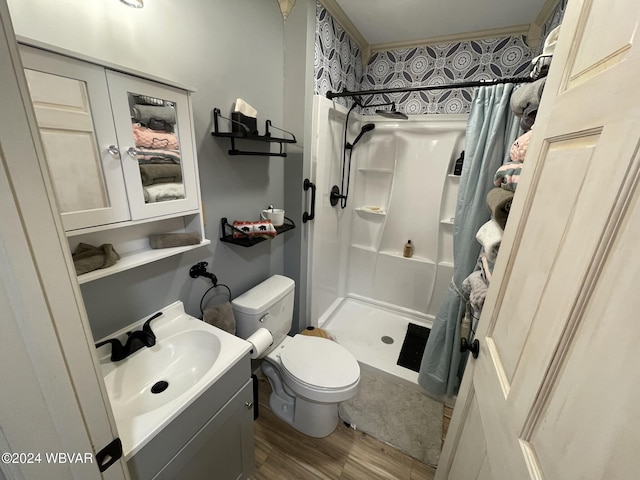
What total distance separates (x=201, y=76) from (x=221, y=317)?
1163 mm

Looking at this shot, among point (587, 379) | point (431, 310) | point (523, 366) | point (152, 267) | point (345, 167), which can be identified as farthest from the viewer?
point (431, 310)

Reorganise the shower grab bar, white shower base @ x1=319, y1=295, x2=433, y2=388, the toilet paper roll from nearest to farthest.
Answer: the toilet paper roll → the shower grab bar → white shower base @ x1=319, y1=295, x2=433, y2=388

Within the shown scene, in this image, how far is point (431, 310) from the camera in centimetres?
252

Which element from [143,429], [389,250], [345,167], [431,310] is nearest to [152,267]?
[143,429]

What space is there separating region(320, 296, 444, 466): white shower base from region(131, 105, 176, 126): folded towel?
1848 millimetres

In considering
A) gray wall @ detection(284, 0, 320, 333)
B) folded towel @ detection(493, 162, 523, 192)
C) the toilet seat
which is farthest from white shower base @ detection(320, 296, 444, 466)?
folded towel @ detection(493, 162, 523, 192)

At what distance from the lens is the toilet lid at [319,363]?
136cm

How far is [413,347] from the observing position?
2.23 m

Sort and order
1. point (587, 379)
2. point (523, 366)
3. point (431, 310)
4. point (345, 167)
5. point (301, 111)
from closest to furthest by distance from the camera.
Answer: point (587, 379), point (523, 366), point (301, 111), point (345, 167), point (431, 310)

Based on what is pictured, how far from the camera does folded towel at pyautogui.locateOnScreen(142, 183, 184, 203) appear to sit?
0.95m

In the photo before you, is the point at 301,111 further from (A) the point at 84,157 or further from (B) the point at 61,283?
(B) the point at 61,283

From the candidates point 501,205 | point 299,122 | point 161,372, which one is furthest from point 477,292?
point 299,122

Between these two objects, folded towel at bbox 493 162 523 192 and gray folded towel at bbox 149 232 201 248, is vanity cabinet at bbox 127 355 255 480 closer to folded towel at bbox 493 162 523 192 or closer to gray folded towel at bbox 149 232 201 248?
gray folded towel at bbox 149 232 201 248

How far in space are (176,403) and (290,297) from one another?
0.97 metres
